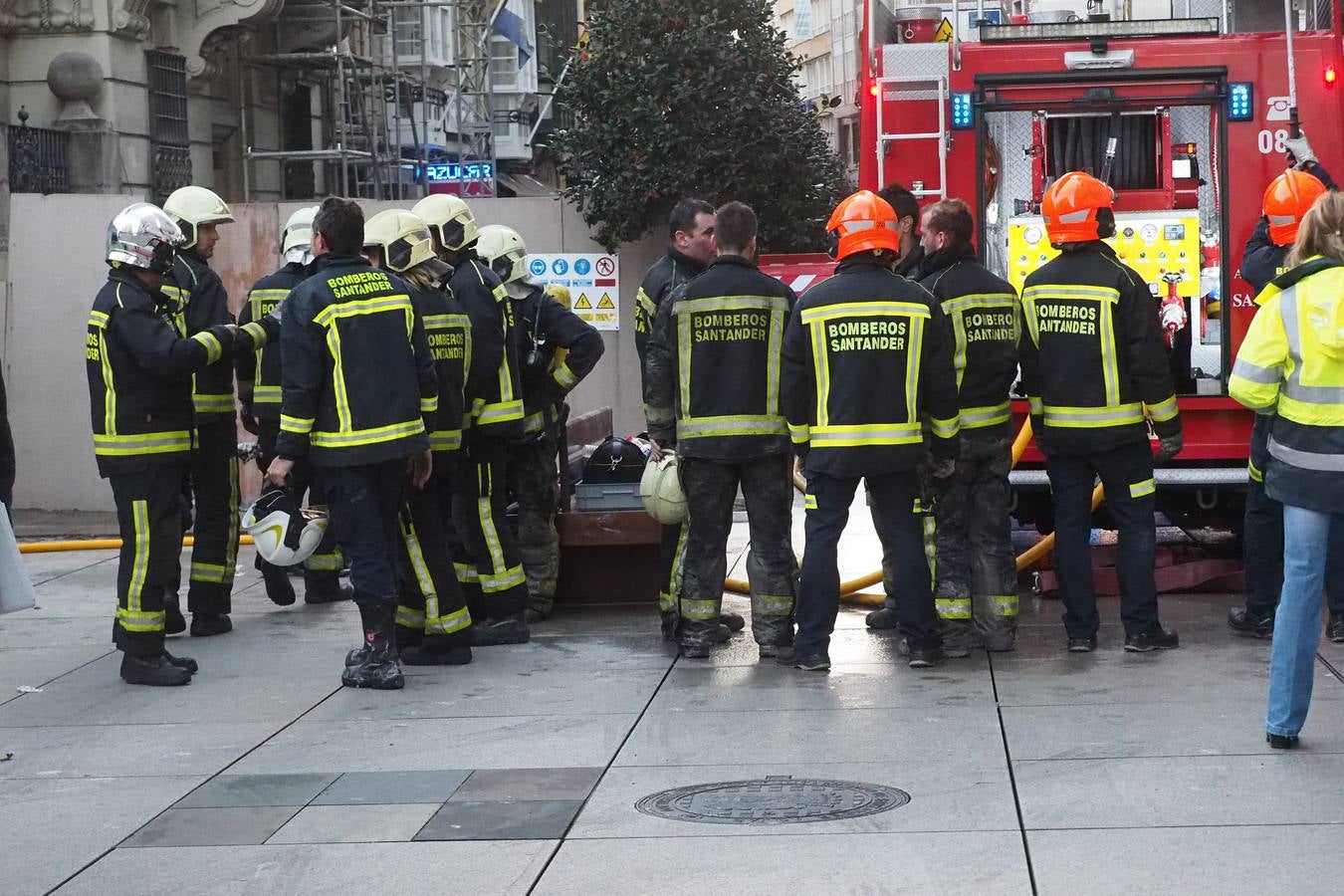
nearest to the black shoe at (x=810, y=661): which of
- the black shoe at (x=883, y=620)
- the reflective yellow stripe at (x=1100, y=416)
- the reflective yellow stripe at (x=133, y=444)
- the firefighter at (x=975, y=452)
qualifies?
the firefighter at (x=975, y=452)

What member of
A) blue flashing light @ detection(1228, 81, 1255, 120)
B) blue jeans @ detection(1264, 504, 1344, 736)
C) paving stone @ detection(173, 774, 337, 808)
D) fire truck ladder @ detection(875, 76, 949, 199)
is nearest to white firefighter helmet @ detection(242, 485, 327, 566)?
paving stone @ detection(173, 774, 337, 808)

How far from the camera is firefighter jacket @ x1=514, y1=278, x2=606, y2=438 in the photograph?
865cm

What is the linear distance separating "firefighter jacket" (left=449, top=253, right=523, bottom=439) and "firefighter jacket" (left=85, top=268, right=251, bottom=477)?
1.18 m

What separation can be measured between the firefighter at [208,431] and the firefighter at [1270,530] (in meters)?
4.60

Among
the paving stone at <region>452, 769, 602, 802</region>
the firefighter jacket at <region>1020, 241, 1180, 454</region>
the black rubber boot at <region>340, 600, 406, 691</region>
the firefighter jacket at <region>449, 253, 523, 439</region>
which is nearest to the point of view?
the paving stone at <region>452, 769, 602, 802</region>

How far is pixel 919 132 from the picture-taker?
954 cm

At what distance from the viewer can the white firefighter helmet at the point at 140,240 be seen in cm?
770

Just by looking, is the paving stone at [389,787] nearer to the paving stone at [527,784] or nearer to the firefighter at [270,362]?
the paving stone at [527,784]

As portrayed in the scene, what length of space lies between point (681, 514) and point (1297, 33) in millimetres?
3967

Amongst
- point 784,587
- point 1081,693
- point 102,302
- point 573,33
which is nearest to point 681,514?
point 784,587

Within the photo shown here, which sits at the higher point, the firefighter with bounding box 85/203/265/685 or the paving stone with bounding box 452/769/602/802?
the firefighter with bounding box 85/203/265/685

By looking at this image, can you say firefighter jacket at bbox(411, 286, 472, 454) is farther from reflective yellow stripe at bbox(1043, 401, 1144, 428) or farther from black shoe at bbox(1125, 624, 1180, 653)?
black shoe at bbox(1125, 624, 1180, 653)

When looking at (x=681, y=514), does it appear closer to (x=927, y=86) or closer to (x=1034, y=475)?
(x=1034, y=475)

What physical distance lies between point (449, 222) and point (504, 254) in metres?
0.36
